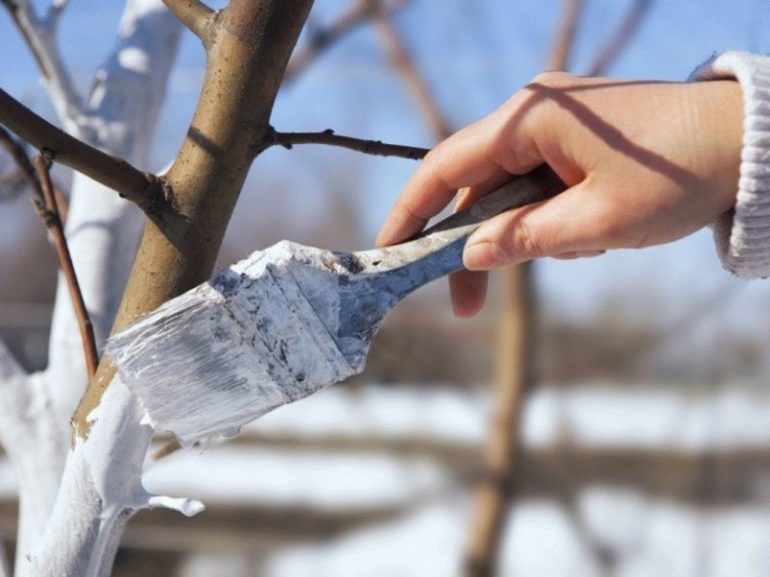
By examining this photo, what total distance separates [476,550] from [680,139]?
1.55m

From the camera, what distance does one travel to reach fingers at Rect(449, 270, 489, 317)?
0.48 meters

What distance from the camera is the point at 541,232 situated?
39cm

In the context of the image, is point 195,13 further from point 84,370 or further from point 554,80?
point 84,370

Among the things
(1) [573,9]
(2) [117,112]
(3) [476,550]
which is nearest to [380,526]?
(3) [476,550]

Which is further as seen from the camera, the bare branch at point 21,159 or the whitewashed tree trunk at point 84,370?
the bare branch at point 21,159

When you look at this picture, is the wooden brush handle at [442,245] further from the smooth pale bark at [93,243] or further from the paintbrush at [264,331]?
the smooth pale bark at [93,243]

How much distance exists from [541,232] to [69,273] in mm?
236

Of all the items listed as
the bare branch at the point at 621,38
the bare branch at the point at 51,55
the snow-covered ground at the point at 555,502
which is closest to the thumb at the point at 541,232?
the bare branch at the point at 51,55

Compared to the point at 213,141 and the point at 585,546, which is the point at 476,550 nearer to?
the point at 585,546

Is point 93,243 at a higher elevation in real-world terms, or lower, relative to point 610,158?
higher

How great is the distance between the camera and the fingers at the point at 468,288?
48 centimetres

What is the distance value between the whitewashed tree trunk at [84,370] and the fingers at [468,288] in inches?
6.4

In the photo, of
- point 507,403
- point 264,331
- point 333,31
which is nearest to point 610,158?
point 264,331

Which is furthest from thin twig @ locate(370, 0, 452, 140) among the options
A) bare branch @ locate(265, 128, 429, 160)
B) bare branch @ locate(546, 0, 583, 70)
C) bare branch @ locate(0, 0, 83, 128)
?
bare branch @ locate(265, 128, 429, 160)
